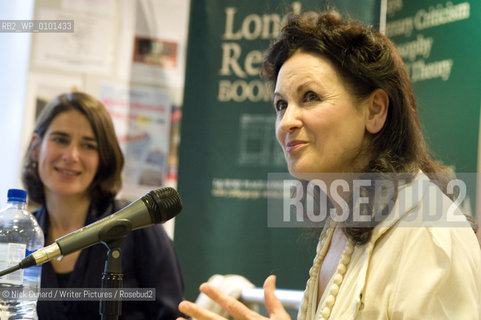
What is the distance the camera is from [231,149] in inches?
132

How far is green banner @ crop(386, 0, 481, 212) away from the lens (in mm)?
2908

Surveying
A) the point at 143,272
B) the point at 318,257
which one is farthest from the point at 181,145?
the point at 318,257

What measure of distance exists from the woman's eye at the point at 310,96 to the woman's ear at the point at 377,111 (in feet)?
0.50

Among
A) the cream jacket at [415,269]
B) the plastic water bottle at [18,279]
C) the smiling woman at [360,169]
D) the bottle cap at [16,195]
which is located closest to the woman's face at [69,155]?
the plastic water bottle at [18,279]

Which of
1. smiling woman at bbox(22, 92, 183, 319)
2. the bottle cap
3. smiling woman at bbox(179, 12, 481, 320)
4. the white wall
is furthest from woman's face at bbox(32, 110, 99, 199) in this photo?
smiling woman at bbox(179, 12, 481, 320)

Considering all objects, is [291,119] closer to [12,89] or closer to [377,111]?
[377,111]

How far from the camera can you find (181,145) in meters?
3.41

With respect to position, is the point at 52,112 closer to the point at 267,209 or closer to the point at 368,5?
the point at 267,209

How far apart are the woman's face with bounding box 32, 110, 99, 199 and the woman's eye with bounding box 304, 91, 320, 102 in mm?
1359

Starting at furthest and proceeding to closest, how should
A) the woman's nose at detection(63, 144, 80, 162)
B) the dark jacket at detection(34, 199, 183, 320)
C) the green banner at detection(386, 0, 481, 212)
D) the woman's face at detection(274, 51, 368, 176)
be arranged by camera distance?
the green banner at detection(386, 0, 481, 212), the woman's nose at detection(63, 144, 80, 162), the dark jacket at detection(34, 199, 183, 320), the woman's face at detection(274, 51, 368, 176)

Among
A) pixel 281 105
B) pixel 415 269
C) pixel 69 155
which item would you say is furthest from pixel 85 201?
pixel 415 269

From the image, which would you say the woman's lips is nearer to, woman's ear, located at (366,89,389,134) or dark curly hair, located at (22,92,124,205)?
woman's ear, located at (366,89,389,134)

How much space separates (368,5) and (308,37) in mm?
1598

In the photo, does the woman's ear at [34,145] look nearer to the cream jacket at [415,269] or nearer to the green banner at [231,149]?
the green banner at [231,149]
